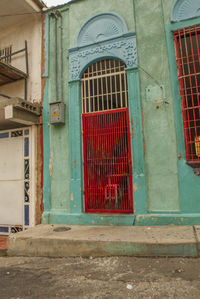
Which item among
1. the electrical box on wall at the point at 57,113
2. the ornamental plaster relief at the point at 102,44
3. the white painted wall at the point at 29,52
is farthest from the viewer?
the white painted wall at the point at 29,52

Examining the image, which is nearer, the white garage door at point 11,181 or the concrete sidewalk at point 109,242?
the concrete sidewalk at point 109,242

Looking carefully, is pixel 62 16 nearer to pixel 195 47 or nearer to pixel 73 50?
pixel 73 50

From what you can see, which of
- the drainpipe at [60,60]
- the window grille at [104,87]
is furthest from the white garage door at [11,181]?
the window grille at [104,87]

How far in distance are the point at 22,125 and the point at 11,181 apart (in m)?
1.74

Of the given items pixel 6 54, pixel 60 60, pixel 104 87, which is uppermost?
pixel 6 54

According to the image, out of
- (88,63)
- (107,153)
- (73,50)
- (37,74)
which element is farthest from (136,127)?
(37,74)

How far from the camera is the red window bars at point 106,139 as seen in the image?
5.57 meters

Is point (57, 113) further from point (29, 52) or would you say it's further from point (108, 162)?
point (29, 52)

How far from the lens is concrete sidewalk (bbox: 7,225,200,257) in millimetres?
3885

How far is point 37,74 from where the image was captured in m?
6.75

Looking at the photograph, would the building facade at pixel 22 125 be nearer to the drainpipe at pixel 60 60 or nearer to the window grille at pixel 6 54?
the window grille at pixel 6 54

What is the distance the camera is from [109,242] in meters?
4.20

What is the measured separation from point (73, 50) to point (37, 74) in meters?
1.31

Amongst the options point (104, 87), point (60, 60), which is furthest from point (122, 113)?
point (60, 60)
